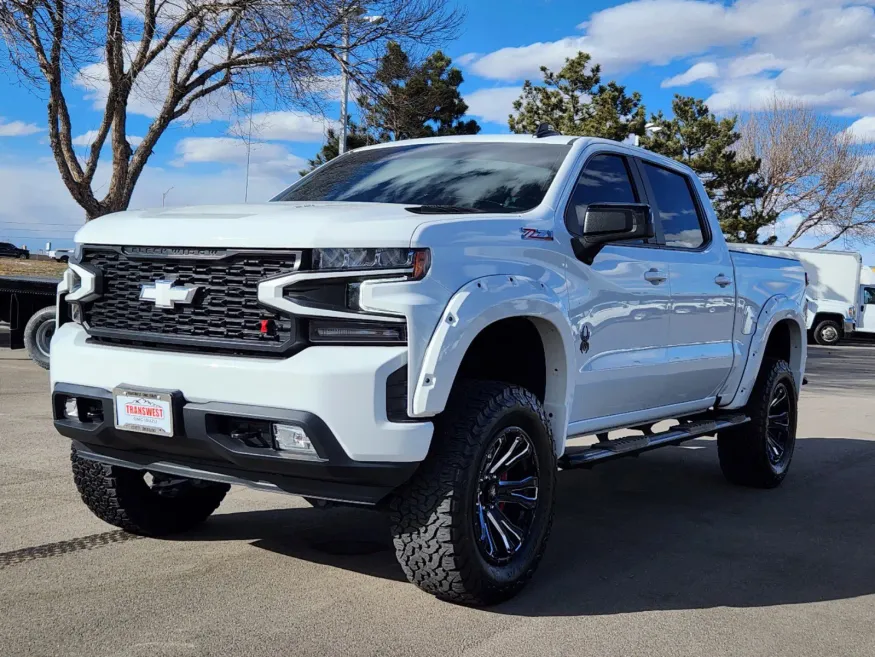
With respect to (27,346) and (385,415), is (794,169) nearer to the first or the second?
(27,346)

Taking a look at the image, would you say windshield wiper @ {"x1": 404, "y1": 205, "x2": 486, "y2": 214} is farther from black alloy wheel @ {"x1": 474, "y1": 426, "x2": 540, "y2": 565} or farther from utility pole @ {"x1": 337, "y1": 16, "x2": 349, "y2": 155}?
utility pole @ {"x1": 337, "y1": 16, "x2": 349, "y2": 155}

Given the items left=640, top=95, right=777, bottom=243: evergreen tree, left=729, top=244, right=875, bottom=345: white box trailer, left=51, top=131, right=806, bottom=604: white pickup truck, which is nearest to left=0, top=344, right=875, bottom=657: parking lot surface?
left=51, top=131, right=806, bottom=604: white pickup truck

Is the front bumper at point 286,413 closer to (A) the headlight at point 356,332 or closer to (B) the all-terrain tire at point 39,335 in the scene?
(A) the headlight at point 356,332

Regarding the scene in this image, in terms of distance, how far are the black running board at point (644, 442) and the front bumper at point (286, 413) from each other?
3.94 ft

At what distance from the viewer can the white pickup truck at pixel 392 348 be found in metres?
3.60

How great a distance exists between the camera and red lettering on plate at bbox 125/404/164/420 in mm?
3779

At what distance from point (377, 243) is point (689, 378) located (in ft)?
9.48

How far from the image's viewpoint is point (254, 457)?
12.0ft

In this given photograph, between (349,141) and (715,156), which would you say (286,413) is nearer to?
(349,141)

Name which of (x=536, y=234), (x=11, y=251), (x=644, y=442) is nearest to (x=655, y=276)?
(x=644, y=442)

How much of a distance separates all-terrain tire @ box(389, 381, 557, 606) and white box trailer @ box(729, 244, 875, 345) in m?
29.0

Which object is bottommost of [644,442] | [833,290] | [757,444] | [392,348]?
[833,290]

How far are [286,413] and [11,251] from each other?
210 ft

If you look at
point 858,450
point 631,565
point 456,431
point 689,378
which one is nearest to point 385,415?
point 456,431
